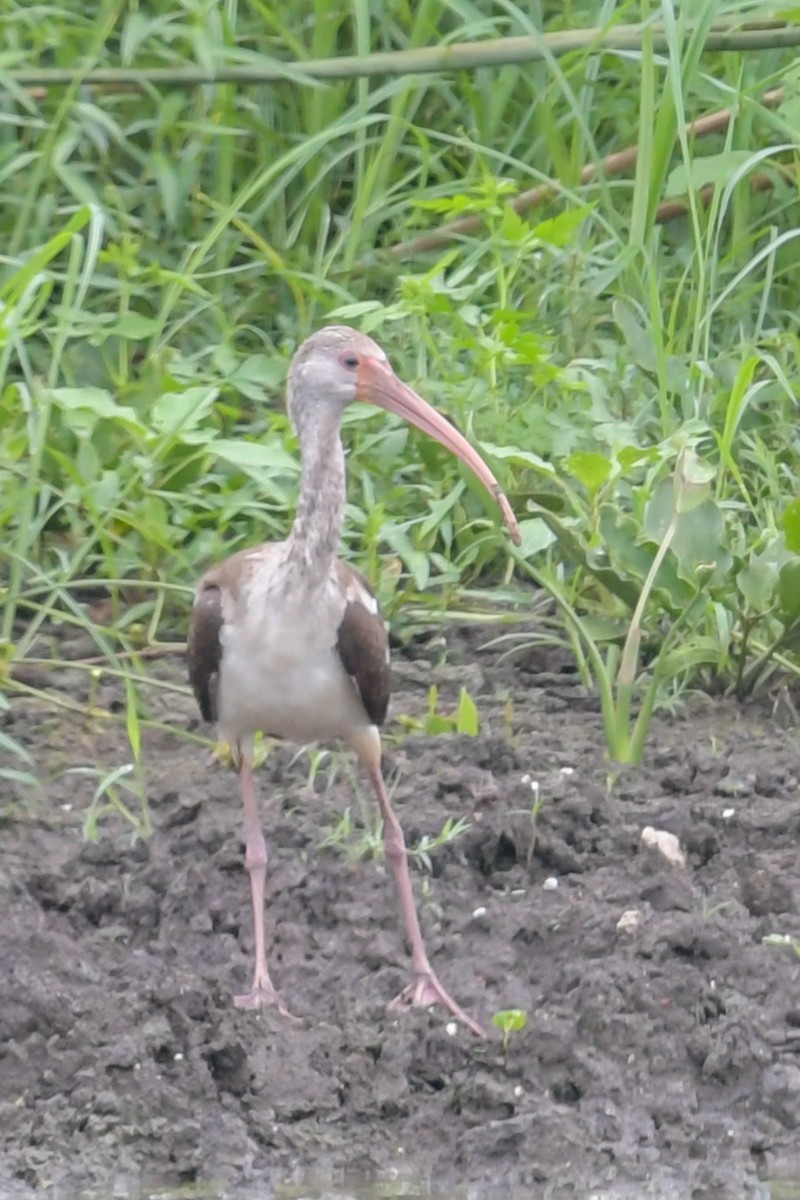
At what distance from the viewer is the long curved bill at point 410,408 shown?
18.0ft

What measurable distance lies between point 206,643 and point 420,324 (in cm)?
178

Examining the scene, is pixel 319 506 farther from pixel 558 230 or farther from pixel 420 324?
pixel 558 230

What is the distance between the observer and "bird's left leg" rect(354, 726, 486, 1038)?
4965 millimetres

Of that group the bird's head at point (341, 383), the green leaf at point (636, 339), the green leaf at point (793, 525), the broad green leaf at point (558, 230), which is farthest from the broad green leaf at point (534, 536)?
the broad green leaf at point (558, 230)

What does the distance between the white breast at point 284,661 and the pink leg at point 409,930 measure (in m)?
0.23

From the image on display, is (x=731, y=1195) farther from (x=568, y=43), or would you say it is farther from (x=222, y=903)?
(x=568, y=43)

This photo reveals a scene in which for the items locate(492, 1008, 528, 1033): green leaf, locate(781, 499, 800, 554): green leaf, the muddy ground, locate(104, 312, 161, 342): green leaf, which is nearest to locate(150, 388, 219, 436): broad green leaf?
locate(104, 312, 161, 342): green leaf

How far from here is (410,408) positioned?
553cm

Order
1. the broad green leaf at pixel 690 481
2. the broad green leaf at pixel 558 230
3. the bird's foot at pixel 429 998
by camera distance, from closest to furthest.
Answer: the bird's foot at pixel 429 998, the broad green leaf at pixel 690 481, the broad green leaf at pixel 558 230

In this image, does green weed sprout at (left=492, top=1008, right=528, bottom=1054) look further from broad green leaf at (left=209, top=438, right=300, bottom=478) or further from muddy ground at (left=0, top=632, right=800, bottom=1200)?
broad green leaf at (left=209, top=438, right=300, bottom=478)

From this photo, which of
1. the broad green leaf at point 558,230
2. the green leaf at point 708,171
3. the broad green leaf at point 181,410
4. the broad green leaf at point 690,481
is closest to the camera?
the broad green leaf at point 690,481

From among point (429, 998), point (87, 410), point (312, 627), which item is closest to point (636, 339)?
point (87, 410)

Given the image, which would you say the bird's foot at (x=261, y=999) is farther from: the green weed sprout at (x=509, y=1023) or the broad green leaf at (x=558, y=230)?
the broad green leaf at (x=558, y=230)

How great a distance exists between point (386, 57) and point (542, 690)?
2209mm
